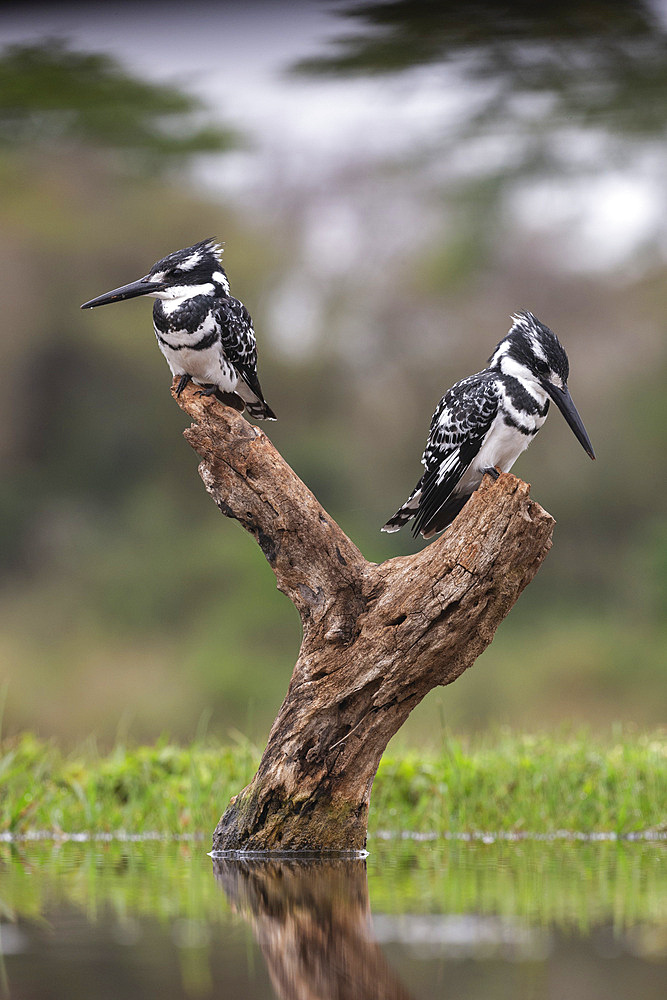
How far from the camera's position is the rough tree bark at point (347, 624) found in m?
2.19

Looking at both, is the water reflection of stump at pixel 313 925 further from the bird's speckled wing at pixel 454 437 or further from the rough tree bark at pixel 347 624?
the bird's speckled wing at pixel 454 437

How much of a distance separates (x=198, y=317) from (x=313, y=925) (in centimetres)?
165

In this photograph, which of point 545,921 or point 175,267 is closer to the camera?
point 545,921

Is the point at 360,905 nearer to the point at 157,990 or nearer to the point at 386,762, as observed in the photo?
the point at 157,990

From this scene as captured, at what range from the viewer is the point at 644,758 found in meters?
3.45

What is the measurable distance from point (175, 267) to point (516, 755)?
2.15m

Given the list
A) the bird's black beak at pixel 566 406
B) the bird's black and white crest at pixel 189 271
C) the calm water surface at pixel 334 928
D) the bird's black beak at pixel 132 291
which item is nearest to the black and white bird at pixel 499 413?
the bird's black beak at pixel 566 406

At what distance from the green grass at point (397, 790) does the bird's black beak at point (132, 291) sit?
1.46m

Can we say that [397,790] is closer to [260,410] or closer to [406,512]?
[406,512]

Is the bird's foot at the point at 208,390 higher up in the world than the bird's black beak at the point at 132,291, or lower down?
lower down

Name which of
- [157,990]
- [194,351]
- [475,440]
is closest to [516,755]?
[475,440]

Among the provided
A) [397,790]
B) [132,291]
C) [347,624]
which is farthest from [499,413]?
[397,790]

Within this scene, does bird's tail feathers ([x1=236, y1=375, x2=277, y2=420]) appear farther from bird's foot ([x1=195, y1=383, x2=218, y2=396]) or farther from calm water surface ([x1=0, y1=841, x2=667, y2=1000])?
calm water surface ([x1=0, y1=841, x2=667, y2=1000])

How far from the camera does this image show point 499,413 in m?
2.56
